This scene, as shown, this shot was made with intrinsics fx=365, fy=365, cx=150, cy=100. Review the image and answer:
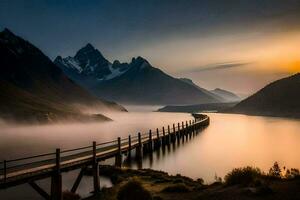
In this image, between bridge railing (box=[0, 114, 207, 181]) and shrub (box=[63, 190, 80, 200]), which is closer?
bridge railing (box=[0, 114, 207, 181])

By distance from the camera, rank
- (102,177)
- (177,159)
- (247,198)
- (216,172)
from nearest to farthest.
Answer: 1. (247,198)
2. (102,177)
3. (216,172)
4. (177,159)

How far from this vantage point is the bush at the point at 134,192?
17.2 meters

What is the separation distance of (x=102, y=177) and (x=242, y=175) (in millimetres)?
15209

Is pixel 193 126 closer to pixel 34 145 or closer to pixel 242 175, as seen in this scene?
pixel 34 145

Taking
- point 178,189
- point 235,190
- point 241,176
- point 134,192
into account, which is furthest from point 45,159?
point 235,190

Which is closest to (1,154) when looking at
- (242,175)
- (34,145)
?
(34,145)

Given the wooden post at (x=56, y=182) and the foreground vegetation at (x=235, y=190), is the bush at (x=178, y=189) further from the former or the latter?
the wooden post at (x=56, y=182)

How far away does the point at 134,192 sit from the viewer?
17547mm

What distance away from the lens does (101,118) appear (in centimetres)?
17150

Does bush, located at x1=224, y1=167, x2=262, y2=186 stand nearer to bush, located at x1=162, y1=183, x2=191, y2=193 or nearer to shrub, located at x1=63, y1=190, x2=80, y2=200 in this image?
bush, located at x1=162, y1=183, x2=191, y2=193

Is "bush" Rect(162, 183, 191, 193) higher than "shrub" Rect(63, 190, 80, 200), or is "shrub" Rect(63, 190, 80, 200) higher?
"bush" Rect(162, 183, 191, 193)

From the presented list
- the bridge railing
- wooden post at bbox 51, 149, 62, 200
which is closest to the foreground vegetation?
wooden post at bbox 51, 149, 62, 200

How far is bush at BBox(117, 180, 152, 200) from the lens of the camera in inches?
679

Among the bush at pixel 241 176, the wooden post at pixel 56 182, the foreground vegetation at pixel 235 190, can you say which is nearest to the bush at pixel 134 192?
the foreground vegetation at pixel 235 190
